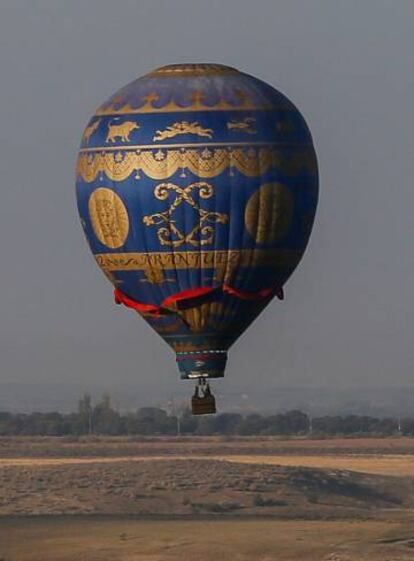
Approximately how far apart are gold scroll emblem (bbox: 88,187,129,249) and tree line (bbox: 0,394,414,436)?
247 feet

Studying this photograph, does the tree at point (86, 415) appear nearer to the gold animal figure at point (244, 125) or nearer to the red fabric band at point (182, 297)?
the red fabric band at point (182, 297)

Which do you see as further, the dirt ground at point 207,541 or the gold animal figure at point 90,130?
the dirt ground at point 207,541

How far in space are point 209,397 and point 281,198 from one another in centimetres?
413

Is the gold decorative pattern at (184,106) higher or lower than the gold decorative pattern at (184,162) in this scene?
higher

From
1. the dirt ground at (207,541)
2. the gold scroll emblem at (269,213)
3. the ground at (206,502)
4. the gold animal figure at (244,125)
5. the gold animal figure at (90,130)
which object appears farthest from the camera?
the ground at (206,502)

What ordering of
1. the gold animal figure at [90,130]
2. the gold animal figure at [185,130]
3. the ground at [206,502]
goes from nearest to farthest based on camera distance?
the gold animal figure at [185,130]
the gold animal figure at [90,130]
the ground at [206,502]

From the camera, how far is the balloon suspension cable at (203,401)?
50594 mm

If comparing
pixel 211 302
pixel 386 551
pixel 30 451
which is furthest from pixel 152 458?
pixel 211 302

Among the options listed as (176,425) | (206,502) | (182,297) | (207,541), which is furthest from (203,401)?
(176,425)

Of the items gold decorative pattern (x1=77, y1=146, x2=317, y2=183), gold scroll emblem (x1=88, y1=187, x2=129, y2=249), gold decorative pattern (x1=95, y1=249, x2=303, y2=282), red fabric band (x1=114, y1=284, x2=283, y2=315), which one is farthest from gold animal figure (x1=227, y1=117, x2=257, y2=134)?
red fabric band (x1=114, y1=284, x2=283, y2=315)

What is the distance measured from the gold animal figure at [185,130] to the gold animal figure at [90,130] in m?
1.59

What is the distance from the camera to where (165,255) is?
168 feet

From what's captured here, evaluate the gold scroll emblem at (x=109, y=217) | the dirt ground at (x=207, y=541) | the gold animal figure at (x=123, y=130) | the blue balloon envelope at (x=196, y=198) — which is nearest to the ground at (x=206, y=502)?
the dirt ground at (x=207, y=541)

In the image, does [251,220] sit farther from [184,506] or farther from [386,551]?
[184,506]
